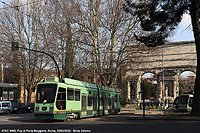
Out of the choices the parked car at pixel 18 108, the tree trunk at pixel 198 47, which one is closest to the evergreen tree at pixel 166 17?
the tree trunk at pixel 198 47

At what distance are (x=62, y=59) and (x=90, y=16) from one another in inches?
259

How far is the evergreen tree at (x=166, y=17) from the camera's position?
23203mm

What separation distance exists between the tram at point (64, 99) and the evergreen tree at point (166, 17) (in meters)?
6.98

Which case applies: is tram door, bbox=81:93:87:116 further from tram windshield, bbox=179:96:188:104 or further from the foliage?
tram windshield, bbox=179:96:188:104

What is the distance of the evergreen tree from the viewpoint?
2320 centimetres

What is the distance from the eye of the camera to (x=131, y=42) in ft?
118

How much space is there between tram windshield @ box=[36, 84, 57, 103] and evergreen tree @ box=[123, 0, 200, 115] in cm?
929

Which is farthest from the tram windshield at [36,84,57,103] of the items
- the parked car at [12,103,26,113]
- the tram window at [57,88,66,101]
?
the parked car at [12,103,26,113]

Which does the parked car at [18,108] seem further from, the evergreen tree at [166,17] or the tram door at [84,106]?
the evergreen tree at [166,17]

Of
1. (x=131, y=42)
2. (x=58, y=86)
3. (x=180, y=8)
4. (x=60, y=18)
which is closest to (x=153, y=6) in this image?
(x=180, y=8)

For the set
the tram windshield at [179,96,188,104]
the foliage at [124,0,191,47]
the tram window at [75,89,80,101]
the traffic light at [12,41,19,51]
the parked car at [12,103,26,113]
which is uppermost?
the foliage at [124,0,191,47]

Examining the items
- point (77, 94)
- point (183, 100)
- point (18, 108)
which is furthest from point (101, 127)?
point (183, 100)

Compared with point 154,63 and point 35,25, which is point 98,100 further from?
point 154,63

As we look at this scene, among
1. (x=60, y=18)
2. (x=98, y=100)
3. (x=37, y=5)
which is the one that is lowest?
(x=98, y=100)
